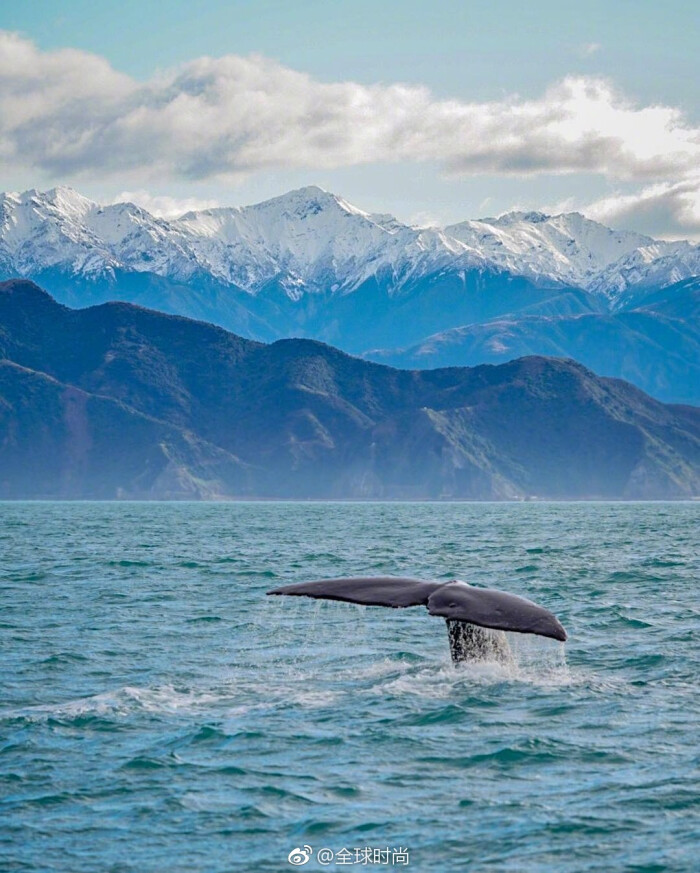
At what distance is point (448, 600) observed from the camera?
50.8 feet

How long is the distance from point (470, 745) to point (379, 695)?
3.07 m

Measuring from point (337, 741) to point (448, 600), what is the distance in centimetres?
209

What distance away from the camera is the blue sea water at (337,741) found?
39.7ft

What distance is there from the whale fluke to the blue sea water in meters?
1.54

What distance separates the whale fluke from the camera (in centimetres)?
1462

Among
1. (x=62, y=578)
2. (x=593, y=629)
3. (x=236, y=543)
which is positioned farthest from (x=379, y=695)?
(x=236, y=543)

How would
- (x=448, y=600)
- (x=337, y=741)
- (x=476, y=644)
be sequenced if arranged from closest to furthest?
(x=448, y=600) → (x=337, y=741) → (x=476, y=644)

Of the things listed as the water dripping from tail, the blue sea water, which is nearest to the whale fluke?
the blue sea water

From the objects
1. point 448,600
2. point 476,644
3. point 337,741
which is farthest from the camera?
point 476,644

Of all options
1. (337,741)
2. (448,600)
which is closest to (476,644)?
(448,600)

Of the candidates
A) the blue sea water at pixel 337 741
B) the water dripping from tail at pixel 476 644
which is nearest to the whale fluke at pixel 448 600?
the blue sea water at pixel 337 741

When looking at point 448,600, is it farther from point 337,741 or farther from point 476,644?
point 476,644

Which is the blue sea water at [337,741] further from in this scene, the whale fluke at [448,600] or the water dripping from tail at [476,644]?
the whale fluke at [448,600]

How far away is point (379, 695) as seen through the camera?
1839cm
